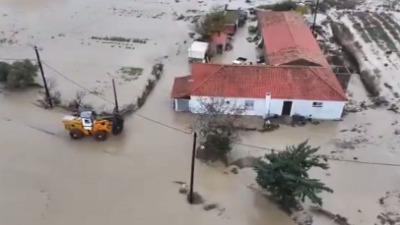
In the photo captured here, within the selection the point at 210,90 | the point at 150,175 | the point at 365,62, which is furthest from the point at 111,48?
the point at 365,62

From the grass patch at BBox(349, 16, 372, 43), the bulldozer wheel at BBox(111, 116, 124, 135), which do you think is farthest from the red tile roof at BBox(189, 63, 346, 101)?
the grass patch at BBox(349, 16, 372, 43)

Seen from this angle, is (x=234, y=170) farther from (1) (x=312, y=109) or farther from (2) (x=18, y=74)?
(2) (x=18, y=74)

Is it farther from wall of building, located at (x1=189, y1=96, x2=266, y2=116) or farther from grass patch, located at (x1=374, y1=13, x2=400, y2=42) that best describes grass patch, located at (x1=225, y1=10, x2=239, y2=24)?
wall of building, located at (x1=189, y1=96, x2=266, y2=116)

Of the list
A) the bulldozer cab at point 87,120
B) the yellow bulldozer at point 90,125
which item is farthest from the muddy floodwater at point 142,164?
the bulldozer cab at point 87,120

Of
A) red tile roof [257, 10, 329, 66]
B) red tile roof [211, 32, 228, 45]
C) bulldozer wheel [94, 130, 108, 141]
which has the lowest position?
bulldozer wheel [94, 130, 108, 141]

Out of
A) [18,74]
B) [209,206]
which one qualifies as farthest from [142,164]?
[18,74]

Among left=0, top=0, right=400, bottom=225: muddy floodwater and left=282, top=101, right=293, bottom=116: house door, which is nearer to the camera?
left=0, top=0, right=400, bottom=225: muddy floodwater

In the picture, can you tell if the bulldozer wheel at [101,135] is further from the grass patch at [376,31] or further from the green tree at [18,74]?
the grass patch at [376,31]
